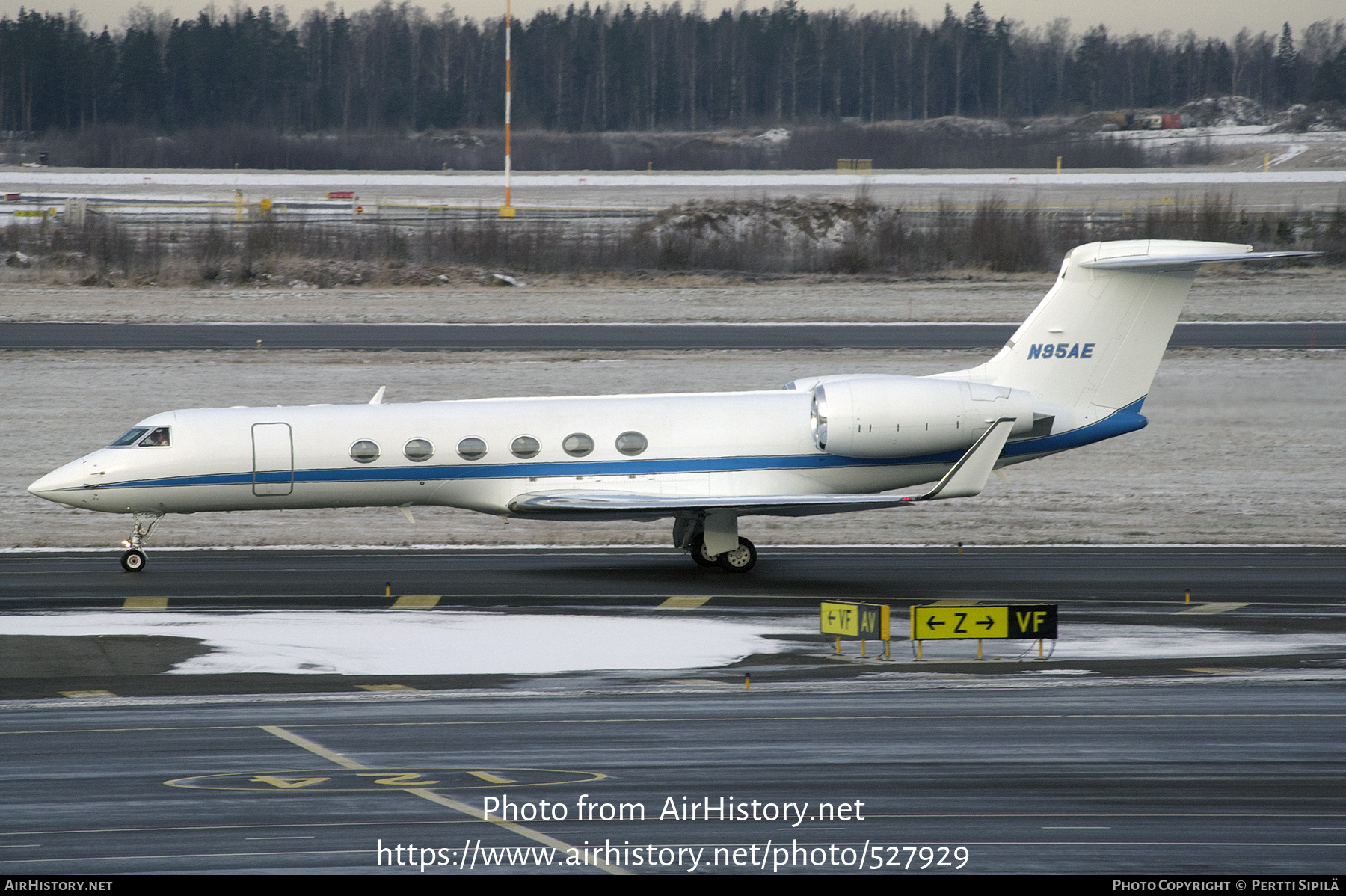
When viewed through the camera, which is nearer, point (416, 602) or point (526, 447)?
point (416, 602)

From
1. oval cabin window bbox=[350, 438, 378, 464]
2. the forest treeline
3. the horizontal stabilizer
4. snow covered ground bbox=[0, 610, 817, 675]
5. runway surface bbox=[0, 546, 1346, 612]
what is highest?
the forest treeline

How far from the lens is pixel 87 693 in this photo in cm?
1574

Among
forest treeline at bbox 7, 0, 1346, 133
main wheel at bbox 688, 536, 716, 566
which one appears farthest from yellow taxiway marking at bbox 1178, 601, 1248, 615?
forest treeline at bbox 7, 0, 1346, 133

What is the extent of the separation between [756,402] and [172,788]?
13011 millimetres

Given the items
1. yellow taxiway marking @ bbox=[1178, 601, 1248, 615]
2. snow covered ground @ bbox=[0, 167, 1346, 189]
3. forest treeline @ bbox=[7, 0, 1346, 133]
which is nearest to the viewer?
yellow taxiway marking @ bbox=[1178, 601, 1248, 615]

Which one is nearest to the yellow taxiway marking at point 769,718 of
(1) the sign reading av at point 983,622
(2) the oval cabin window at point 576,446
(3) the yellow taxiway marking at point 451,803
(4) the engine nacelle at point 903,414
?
(3) the yellow taxiway marking at point 451,803

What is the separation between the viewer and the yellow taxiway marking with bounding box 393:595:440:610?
2066 cm

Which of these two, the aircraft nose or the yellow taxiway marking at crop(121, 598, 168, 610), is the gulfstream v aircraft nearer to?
the aircraft nose

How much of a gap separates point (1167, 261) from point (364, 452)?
525 inches

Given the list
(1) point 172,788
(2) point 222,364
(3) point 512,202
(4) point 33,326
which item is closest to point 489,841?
(1) point 172,788

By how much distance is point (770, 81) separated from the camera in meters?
150

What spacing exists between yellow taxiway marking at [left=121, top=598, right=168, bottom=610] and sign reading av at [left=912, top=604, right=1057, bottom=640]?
11033 millimetres

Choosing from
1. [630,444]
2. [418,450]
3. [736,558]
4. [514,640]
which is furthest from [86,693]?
[736,558]

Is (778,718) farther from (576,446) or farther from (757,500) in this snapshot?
(576,446)
